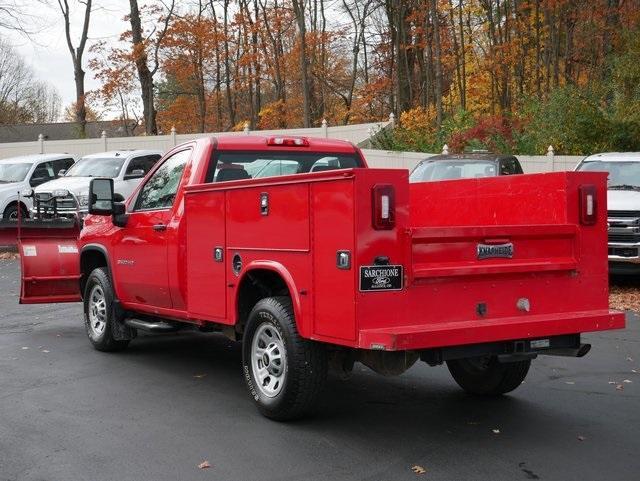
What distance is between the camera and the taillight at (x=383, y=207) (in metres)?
5.51

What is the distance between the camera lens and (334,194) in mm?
5664

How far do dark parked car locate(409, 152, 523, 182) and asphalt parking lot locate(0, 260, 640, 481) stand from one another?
718 cm

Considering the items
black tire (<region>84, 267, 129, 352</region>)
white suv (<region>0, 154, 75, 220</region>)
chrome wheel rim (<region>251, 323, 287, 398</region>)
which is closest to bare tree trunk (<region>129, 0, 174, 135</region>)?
white suv (<region>0, 154, 75, 220</region>)

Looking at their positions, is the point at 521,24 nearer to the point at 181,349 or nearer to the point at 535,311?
the point at 181,349

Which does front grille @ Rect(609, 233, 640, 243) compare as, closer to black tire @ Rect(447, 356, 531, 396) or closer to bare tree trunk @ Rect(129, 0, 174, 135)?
black tire @ Rect(447, 356, 531, 396)

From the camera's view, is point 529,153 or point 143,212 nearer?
point 143,212

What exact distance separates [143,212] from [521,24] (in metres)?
32.1

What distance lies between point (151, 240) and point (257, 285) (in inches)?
69.9

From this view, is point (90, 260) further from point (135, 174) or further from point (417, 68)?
point (417, 68)

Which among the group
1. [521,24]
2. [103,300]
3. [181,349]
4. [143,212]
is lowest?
[181,349]

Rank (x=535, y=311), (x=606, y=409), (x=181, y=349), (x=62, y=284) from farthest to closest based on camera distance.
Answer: (x=62, y=284) < (x=181, y=349) < (x=606, y=409) < (x=535, y=311)

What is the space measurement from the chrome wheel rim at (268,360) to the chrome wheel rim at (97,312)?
124 inches

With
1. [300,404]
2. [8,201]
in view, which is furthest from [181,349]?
[8,201]

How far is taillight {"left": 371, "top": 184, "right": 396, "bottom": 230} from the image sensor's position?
5.51 meters
